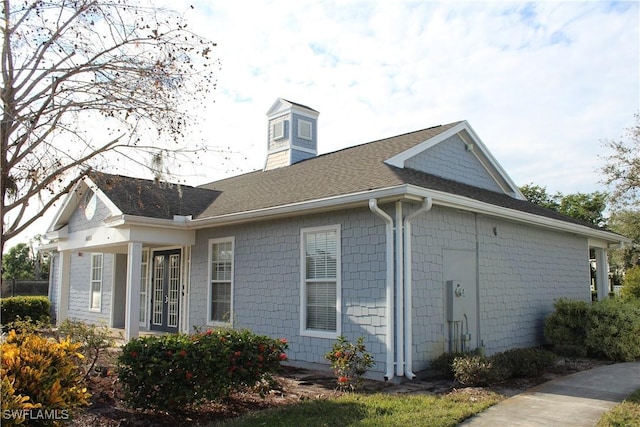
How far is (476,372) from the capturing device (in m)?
7.56

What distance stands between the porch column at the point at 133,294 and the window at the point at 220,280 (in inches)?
61.3

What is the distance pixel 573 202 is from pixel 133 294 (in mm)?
36231

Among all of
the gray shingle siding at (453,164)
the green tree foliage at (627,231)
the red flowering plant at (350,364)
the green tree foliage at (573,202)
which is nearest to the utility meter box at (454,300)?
the red flowering plant at (350,364)

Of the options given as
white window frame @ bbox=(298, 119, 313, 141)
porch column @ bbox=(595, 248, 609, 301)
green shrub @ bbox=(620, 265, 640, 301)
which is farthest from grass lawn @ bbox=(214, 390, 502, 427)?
green shrub @ bbox=(620, 265, 640, 301)

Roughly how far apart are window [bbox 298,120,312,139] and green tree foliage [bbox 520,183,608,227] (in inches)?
1066

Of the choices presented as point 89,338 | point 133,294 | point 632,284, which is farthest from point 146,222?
point 632,284

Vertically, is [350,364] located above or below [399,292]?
below

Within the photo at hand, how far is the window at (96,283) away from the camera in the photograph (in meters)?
16.2

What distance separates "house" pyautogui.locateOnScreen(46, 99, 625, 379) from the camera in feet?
27.9

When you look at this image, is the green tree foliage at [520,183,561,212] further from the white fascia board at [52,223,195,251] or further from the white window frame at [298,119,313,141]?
the white fascia board at [52,223,195,251]

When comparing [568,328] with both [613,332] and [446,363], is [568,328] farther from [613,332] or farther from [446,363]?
[446,363]

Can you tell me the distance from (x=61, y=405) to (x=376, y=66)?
22.7ft

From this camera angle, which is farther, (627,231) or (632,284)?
(627,231)

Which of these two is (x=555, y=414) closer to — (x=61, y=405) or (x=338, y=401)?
(x=338, y=401)
